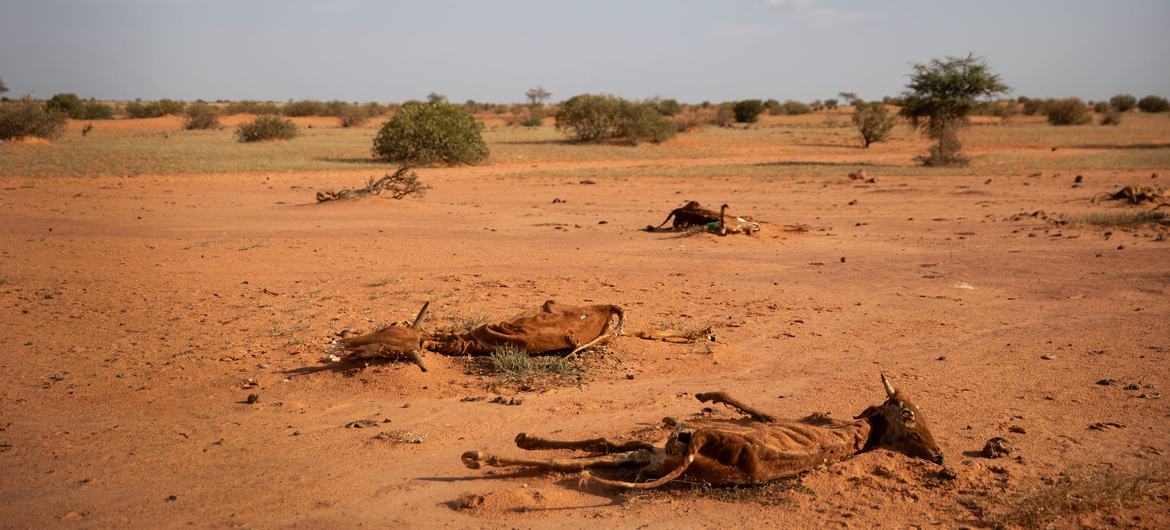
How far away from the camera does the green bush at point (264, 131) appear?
117 ft

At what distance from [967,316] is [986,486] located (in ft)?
13.0

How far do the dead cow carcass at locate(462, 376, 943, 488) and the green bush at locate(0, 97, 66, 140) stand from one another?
34395mm

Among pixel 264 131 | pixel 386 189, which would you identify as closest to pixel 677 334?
pixel 386 189

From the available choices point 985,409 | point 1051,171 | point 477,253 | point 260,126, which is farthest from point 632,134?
point 985,409

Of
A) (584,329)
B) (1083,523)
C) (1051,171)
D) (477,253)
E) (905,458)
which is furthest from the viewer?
(1051,171)

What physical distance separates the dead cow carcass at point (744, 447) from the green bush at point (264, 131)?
114ft

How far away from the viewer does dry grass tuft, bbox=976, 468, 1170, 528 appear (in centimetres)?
340

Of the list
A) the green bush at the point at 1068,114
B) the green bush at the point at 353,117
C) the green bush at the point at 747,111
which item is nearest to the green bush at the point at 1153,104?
the green bush at the point at 1068,114

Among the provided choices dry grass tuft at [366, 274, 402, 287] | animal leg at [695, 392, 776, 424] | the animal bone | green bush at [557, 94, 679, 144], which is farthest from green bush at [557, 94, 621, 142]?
animal leg at [695, 392, 776, 424]

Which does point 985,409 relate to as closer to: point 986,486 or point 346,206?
point 986,486

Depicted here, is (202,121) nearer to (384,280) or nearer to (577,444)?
(384,280)

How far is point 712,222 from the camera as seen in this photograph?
1212cm

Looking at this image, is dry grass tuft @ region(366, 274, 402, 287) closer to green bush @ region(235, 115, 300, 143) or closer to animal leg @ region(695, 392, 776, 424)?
animal leg @ region(695, 392, 776, 424)

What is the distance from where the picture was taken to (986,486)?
3742 mm
